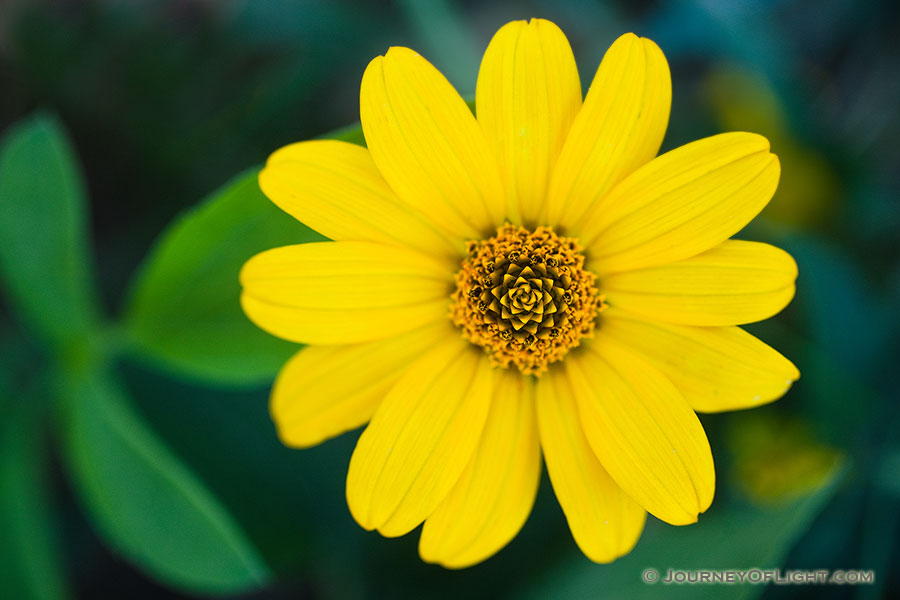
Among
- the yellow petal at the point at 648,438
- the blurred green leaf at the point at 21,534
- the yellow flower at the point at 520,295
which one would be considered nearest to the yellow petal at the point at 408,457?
the yellow flower at the point at 520,295

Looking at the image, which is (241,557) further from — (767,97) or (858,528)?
(767,97)

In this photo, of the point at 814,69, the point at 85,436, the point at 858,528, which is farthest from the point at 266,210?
the point at 814,69

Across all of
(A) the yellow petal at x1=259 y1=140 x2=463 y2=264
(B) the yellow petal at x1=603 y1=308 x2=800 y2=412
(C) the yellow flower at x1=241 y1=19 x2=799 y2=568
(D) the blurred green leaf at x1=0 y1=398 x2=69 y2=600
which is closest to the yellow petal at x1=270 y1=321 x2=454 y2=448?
(C) the yellow flower at x1=241 y1=19 x2=799 y2=568

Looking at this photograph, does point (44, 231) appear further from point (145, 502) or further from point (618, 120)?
point (618, 120)

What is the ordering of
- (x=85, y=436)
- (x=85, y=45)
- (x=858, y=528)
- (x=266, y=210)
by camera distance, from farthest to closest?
(x=85, y=45)
(x=858, y=528)
(x=85, y=436)
(x=266, y=210)

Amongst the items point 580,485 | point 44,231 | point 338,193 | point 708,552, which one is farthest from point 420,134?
point 708,552

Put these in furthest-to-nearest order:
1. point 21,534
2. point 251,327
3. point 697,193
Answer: point 21,534
point 251,327
point 697,193
